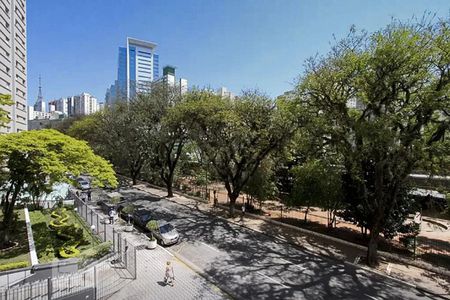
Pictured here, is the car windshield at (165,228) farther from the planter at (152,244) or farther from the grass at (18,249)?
the grass at (18,249)

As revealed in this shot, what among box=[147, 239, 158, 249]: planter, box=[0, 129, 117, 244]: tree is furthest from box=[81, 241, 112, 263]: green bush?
box=[0, 129, 117, 244]: tree

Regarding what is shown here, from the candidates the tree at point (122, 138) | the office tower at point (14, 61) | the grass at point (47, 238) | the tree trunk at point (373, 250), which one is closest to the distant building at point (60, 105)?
the tree at point (122, 138)

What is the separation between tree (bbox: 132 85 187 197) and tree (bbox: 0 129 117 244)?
13.9m

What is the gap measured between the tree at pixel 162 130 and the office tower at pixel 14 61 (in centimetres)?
1341

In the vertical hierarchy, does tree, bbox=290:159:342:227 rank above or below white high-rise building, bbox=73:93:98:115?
below

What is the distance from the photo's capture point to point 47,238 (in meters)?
18.1

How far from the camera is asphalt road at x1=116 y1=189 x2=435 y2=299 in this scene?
1295 centimetres

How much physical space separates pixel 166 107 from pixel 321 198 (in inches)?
787

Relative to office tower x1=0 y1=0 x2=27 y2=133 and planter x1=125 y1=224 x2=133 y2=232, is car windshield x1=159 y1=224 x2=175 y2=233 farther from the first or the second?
office tower x1=0 y1=0 x2=27 y2=133

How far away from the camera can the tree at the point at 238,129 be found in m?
22.8

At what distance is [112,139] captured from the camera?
44719mm

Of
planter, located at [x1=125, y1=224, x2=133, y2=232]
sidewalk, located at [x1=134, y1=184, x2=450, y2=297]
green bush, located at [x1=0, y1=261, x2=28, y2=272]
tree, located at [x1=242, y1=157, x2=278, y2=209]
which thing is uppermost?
tree, located at [x1=242, y1=157, x2=278, y2=209]

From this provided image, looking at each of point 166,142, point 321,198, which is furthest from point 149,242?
point 166,142

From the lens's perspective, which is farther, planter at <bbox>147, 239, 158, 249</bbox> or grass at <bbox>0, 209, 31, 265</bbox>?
planter at <bbox>147, 239, 158, 249</bbox>
